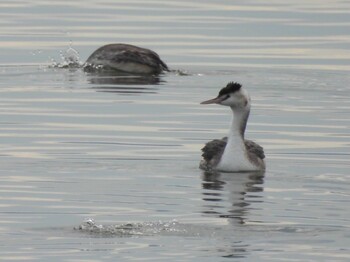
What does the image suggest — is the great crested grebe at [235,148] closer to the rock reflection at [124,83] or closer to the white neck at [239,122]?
the white neck at [239,122]

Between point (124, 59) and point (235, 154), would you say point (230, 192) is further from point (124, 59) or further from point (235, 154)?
point (124, 59)

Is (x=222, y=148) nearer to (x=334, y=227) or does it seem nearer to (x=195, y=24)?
(x=334, y=227)

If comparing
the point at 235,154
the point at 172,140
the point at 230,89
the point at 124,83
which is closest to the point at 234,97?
the point at 230,89

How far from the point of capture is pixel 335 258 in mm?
15188

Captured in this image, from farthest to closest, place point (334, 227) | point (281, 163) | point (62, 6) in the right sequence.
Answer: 1. point (62, 6)
2. point (281, 163)
3. point (334, 227)

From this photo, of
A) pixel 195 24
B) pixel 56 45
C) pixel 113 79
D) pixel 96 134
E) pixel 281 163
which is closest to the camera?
pixel 281 163

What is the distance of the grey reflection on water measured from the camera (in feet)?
57.6

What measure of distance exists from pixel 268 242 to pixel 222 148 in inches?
209

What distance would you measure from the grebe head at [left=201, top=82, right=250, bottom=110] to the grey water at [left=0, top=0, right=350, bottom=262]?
56 centimetres

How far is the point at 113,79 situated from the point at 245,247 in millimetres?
12989

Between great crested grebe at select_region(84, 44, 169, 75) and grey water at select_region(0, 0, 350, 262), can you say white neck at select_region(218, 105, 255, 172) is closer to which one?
grey water at select_region(0, 0, 350, 262)

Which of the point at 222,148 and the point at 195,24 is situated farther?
the point at 195,24

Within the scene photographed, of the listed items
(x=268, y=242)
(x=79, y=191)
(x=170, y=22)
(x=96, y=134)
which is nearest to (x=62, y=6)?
(x=170, y=22)

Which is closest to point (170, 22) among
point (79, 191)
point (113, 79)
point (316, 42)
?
point (316, 42)
